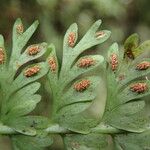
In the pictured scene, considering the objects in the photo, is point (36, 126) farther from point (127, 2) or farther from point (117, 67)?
point (127, 2)

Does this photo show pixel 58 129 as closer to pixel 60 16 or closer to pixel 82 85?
pixel 82 85

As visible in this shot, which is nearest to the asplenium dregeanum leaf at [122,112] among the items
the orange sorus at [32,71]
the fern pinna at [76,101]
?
the fern pinna at [76,101]

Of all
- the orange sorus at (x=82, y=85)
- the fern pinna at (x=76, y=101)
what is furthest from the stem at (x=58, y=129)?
the orange sorus at (x=82, y=85)

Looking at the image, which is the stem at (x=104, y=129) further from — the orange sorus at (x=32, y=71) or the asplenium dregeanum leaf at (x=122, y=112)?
the orange sorus at (x=32, y=71)

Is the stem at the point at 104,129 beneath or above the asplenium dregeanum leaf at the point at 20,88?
beneath

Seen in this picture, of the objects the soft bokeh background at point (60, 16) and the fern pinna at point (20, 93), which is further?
the soft bokeh background at point (60, 16)

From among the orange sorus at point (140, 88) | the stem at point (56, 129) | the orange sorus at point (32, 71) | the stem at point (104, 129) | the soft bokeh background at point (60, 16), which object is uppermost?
the soft bokeh background at point (60, 16)

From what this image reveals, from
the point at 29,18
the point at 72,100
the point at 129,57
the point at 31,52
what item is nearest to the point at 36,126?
the point at 72,100
